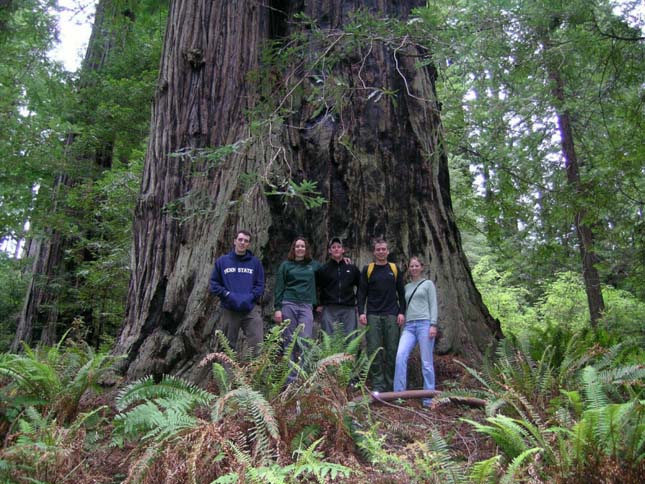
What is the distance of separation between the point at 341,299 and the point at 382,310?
50 cm

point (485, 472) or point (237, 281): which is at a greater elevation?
point (237, 281)

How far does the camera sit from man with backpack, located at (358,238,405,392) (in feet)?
17.9

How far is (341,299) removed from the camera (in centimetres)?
584

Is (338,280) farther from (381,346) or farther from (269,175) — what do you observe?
(269,175)

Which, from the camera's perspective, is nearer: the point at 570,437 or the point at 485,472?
the point at 485,472

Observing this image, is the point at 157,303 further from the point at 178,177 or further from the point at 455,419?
the point at 455,419

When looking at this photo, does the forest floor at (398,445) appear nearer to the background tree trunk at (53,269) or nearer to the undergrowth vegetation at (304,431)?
the undergrowth vegetation at (304,431)

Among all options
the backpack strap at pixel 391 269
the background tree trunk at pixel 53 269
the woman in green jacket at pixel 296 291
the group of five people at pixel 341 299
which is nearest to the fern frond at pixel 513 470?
the group of five people at pixel 341 299

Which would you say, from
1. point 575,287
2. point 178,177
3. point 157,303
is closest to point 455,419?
point 157,303

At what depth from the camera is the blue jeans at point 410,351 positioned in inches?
203

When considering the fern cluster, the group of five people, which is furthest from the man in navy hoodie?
the fern cluster

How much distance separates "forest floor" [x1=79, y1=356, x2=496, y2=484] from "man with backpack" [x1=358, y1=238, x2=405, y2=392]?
1.97 ft

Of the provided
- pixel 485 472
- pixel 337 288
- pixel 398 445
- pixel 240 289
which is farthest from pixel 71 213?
pixel 485 472

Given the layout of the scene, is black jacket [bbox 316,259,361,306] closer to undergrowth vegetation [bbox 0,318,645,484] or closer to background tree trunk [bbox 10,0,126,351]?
undergrowth vegetation [bbox 0,318,645,484]
